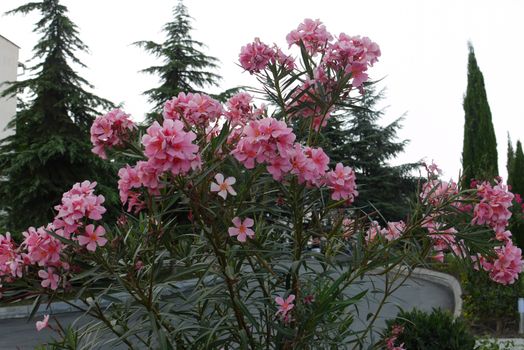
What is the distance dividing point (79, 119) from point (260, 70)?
41.7 ft

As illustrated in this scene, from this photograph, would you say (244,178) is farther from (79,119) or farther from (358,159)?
(358,159)

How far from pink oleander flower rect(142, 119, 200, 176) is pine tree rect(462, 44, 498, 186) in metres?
18.4

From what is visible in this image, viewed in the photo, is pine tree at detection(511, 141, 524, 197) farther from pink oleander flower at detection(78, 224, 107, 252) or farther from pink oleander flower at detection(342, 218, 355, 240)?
pink oleander flower at detection(78, 224, 107, 252)

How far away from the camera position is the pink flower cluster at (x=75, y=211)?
1.62 m

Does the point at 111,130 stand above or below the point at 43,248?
above

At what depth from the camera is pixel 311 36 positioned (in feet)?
7.63

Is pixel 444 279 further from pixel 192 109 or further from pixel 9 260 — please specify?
pixel 9 260

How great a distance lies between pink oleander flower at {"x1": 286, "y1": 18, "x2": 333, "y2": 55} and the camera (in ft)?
7.55

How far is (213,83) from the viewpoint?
18.7 metres

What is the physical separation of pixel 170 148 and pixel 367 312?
5.46 metres

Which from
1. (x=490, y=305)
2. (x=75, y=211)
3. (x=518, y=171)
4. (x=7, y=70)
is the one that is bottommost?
(x=75, y=211)

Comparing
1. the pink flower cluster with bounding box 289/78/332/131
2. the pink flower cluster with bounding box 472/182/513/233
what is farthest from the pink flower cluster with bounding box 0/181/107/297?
the pink flower cluster with bounding box 472/182/513/233

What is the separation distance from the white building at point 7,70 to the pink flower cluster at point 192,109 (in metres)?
26.9

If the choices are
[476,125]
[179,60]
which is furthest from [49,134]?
[476,125]
